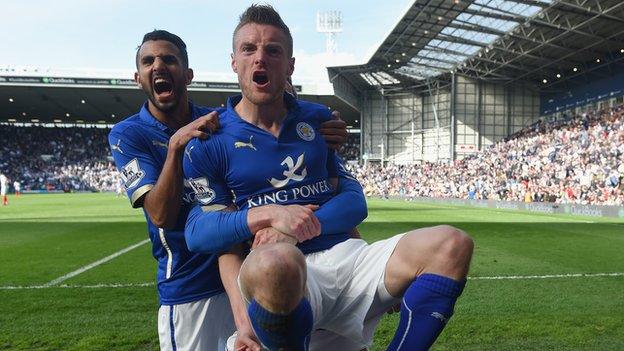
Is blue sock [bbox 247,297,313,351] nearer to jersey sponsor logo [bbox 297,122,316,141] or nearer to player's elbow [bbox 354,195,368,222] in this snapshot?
player's elbow [bbox 354,195,368,222]

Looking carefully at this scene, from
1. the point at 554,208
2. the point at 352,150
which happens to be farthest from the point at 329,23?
the point at 554,208

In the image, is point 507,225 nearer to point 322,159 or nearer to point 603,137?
Answer: point 322,159

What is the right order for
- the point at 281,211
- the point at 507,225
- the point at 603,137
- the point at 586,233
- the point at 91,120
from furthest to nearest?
the point at 91,120 → the point at 603,137 → the point at 507,225 → the point at 586,233 → the point at 281,211

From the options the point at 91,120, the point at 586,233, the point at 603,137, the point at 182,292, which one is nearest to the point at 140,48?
the point at 182,292

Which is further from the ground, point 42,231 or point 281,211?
point 281,211

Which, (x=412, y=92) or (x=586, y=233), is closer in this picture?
(x=586, y=233)

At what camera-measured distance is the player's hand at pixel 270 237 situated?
6.36ft

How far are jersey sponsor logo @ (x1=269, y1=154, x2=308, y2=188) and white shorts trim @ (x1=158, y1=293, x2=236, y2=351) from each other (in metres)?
0.92

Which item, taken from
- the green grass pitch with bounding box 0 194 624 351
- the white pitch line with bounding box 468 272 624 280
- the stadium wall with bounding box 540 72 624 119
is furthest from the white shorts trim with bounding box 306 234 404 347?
the stadium wall with bounding box 540 72 624 119

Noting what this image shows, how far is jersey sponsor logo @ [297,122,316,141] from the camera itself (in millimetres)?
2285

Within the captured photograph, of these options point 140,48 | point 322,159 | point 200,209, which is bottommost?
point 200,209

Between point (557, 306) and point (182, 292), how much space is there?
4332 mm

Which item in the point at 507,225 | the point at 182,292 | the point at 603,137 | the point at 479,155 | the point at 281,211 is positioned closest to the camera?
the point at 281,211

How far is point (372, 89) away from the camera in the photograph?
5559 cm
